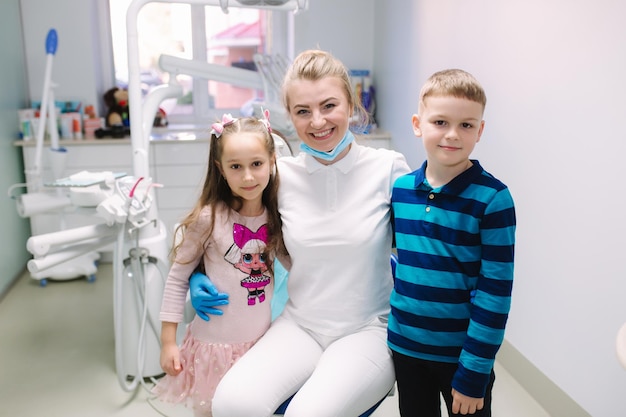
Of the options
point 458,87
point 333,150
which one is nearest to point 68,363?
point 333,150

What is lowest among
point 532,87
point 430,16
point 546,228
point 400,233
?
point 546,228

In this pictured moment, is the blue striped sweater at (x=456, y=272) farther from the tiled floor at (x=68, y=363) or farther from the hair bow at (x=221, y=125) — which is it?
the tiled floor at (x=68, y=363)

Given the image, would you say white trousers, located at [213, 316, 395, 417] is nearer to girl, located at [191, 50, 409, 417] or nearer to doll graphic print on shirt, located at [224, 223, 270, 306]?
girl, located at [191, 50, 409, 417]

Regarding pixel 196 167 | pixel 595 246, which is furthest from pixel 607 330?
pixel 196 167

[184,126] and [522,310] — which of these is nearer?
[522,310]

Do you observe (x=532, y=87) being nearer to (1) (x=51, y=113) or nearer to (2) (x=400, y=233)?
(2) (x=400, y=233)

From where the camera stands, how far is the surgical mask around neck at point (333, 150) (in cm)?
144

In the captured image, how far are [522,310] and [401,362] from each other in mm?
1090

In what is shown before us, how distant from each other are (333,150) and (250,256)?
326 mm

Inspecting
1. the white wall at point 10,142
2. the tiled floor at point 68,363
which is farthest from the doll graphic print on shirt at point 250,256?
the white wall at point 10,142

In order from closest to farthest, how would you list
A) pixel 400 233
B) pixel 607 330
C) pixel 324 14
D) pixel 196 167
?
pixel 400 233 → pixel 607 330 → pixel 196 167 → pixel 324 14

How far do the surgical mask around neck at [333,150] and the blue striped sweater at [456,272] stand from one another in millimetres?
180

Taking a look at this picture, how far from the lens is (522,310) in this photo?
2246mm

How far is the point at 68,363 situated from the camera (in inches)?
98.9
